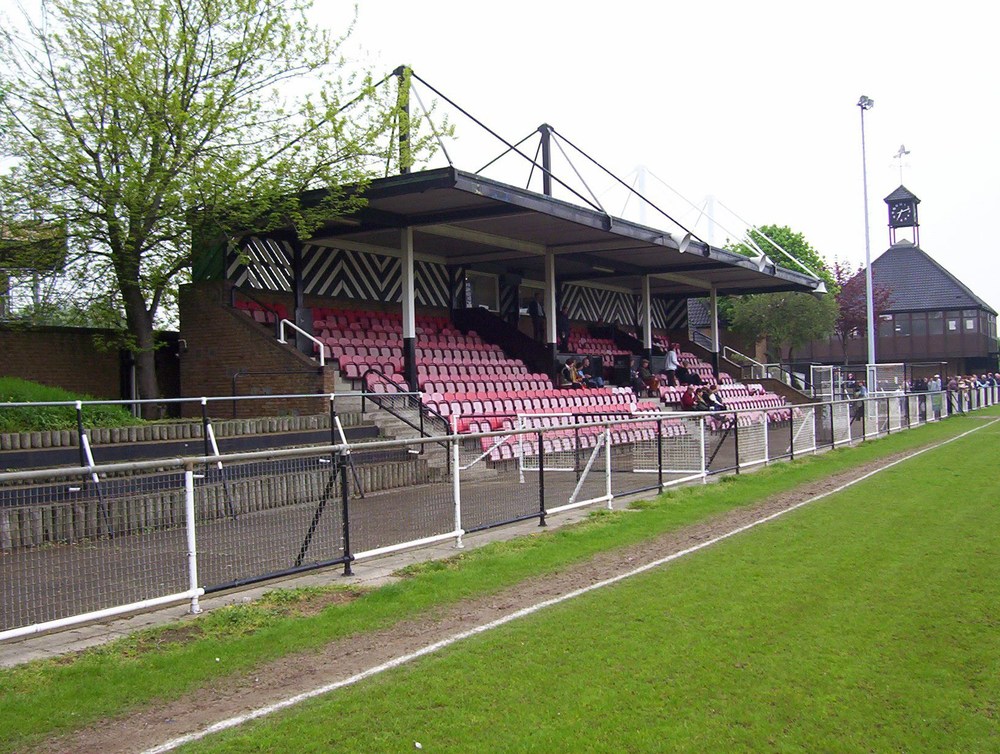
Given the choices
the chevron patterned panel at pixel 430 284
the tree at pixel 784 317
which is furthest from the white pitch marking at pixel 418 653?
the tree at pixel 784 317

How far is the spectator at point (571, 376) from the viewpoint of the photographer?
27.0 metres

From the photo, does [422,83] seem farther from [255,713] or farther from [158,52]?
[255,713]

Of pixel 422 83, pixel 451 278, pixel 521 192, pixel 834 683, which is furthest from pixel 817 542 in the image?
pixel 451 278

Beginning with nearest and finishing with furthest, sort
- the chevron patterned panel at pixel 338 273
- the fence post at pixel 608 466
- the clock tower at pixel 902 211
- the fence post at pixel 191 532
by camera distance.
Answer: the fence post at pixel 191 532 → the fence post at pixel 608 466 → the chevron patterned panel at pixel 338 273 → the clock tower at pixel 902 211

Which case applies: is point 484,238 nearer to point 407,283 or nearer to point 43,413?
point 407,283

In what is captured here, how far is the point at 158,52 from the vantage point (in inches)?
693

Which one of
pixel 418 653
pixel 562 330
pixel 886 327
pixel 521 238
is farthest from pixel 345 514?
pixel 886 327

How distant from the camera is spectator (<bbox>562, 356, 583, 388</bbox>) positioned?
1065 inches

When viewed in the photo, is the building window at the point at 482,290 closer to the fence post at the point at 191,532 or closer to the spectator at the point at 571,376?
the spectator at the point at 571,376

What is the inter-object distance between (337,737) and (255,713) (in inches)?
29.0

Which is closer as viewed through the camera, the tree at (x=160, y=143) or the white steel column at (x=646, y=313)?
the tree at (x=160, y=143)

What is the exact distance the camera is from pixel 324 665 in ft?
20.6

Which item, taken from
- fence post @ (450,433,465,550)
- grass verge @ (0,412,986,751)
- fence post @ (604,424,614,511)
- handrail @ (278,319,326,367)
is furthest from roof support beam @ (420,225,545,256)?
grass verge @ (0,412,986,751)

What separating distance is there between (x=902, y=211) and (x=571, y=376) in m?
52.9
